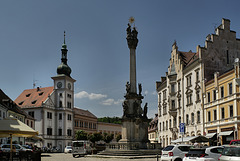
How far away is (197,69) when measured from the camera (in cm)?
4616

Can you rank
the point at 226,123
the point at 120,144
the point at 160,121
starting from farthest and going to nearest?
1. the point at 160,121
2. the point at 226,123
3. the point at 120,144

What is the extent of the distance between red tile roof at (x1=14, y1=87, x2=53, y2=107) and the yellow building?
51298 mm

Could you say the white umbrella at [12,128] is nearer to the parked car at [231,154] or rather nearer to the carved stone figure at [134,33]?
the parked car at [231,154]

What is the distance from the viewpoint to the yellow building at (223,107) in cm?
3612

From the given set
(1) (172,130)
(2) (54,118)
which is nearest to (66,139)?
(2) (54,118)

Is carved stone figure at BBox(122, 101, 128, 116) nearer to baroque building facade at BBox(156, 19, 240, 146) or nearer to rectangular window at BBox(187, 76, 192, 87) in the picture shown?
baroque building facade at BBox(156, 19, 240, 146)

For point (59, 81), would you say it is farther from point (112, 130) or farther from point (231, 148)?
point (231, 148)

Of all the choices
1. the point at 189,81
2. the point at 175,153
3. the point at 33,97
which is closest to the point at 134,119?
the point at 175,153

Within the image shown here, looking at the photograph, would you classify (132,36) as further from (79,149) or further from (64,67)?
(64,67)

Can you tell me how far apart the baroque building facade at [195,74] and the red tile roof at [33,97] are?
41266 mm

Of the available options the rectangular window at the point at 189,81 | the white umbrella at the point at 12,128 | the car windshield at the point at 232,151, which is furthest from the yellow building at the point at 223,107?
the white umbrella at the point at 12,128

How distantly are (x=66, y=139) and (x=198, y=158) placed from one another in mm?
73624

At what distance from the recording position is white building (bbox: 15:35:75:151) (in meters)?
81.9

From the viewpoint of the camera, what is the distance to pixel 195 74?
46688 mm
